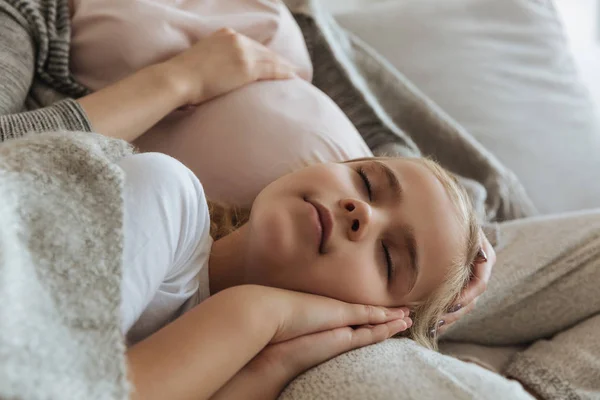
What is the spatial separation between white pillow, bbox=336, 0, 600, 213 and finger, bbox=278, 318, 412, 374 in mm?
693

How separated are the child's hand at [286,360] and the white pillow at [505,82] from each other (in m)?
0.71

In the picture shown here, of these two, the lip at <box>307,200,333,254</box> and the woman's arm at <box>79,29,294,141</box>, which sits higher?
the woman's arm at <box>79,29,294,141</box>

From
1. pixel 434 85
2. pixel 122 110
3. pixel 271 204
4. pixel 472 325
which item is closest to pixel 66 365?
pixel 271 204

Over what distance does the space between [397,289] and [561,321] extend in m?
0.39

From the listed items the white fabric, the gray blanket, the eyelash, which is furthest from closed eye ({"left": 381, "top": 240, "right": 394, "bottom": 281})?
the gray blanket

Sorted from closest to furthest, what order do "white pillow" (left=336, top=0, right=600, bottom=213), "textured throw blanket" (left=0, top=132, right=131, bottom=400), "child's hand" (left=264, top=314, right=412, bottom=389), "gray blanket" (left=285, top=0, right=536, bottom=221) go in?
"textured throw blanket" (left=0, top=132, right=131, bottom=400)
"child's hand" (left=264, top=314, right=412, bottom=389)
"gray blanket" (left=285, top=0, right=536, bottom=221)
"white pillow" (left=336, top=0, right=600, bottom=213)

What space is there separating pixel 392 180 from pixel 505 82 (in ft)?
2.12

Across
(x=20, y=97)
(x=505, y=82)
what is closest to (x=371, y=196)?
(x=20, y=97)

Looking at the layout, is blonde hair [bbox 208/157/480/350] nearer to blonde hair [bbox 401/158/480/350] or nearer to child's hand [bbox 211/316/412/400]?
blonde hair [bbox 401/158/480/350]

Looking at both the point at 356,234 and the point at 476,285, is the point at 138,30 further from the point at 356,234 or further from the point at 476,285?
the point at 476,285

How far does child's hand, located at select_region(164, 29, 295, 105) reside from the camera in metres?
0.91

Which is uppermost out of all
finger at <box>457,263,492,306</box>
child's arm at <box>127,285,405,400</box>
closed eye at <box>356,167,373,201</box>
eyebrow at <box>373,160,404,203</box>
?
eyebrow at <box>373,160,404,203</box>

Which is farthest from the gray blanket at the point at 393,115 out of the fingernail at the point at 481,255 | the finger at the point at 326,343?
the finger at the point at 326,343

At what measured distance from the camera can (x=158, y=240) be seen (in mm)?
591
